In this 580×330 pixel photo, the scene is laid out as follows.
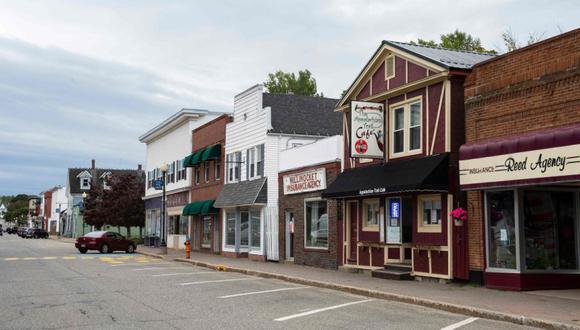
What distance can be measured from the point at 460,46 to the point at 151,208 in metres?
27.8

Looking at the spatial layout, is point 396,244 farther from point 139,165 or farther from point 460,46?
point 139,165

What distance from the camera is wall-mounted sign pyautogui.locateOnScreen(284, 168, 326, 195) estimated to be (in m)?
24.4

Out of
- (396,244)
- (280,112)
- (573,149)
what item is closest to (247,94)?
(280,112)

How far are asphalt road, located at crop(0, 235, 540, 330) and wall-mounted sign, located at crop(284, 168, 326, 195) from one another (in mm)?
5448

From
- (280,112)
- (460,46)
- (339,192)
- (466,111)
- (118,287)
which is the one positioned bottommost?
(118,287)

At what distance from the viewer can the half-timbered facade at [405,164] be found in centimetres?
1758

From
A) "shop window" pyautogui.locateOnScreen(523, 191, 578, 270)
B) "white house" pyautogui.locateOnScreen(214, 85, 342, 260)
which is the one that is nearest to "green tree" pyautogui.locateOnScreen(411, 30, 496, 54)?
"white house" pyautogui.locateOnScreen(214, 85, 342, 260)

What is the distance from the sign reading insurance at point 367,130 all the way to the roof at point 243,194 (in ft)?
32.8

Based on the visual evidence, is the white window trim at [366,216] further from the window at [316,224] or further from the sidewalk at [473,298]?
the window at [316,224]

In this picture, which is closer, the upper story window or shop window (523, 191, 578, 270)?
shop window (523, 191, 578, 270)

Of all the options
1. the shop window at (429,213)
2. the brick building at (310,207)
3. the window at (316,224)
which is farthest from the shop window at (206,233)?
the shop window at (429,213)

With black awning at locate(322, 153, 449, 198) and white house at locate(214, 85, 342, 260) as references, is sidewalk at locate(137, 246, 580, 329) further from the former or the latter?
white house at locate(214, 85, 342, 260)

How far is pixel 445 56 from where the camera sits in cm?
1956

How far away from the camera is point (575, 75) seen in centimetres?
1398
